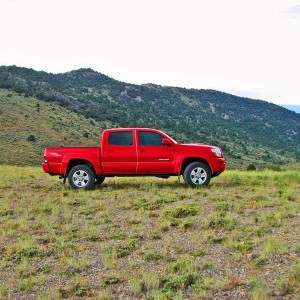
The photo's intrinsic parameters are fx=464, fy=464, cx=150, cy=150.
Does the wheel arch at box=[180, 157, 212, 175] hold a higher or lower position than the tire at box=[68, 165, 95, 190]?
higher

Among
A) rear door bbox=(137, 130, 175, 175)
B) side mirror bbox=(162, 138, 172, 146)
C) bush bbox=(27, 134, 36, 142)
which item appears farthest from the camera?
bush bbox=(27, 134, 36, 142)

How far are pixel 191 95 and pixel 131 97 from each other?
3663 centimetres

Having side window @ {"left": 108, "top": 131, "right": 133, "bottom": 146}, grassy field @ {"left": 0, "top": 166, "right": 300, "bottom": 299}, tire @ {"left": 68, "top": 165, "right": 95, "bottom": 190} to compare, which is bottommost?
grassy field @ {"left": 0, "top": 166, "right": 300, "bottom": 299}

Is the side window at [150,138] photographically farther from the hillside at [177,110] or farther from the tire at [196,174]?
the hillside at [177,110]

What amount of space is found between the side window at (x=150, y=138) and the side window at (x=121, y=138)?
34cm

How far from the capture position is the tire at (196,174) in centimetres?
1442

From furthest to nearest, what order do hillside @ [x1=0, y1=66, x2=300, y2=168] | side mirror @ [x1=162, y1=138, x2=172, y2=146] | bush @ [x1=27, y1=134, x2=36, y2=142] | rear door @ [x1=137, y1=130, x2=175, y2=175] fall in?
hillside @ [x1=0, y1=66, x2=300, y2=168]
bush @ [x1=27, y1=134, x2=36, y2=142]
rear door @ [x1=137, y1=130, x2=175, y2=175]
side mirror @ [x1=162, y1=138, x2=172, y2=146]

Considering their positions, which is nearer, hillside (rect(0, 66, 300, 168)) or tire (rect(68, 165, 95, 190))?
tire (rect(68, 165, 95, 190))

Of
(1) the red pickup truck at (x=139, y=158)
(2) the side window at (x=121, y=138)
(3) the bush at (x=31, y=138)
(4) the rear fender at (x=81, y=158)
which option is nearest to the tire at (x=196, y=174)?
(1) the red pickup truck at (x=139, y=158)

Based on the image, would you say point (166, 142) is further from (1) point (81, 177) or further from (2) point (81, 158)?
(1) point (81, 177)

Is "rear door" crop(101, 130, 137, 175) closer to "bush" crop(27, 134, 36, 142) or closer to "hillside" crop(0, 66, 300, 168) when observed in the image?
"bush" crop(27, 134, 36, 142)

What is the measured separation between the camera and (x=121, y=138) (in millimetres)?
14539

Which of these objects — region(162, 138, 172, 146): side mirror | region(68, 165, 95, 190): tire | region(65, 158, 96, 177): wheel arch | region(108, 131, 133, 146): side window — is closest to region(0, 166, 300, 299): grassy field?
region(68, 165, 95, 190): tire

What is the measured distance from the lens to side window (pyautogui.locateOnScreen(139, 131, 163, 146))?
47.5 ft
